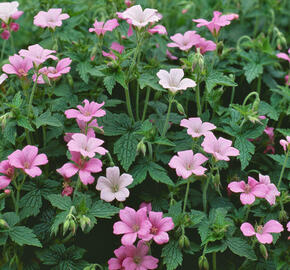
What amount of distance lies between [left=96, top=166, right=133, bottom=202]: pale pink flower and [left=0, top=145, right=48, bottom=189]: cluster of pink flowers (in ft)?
0.93

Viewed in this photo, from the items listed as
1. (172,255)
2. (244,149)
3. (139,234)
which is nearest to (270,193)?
(244,149)

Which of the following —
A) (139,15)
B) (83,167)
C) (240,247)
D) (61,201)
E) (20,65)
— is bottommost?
(240,247)

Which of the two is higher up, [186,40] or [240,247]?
[186,40]

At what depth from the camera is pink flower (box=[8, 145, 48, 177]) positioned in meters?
1.92

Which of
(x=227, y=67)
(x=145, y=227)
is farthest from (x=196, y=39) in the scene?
(x=145, y=227)

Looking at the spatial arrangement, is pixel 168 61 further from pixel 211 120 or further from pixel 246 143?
pixel 246 143

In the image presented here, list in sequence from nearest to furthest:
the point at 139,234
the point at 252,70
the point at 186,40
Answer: the point at 139,234 → the point at 186,40 → the point at 252,70

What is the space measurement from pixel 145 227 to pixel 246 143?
0.72m

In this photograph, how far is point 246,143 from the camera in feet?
7.43

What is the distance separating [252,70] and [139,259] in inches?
55.0

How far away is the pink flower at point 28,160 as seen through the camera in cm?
192

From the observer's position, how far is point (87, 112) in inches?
84.7

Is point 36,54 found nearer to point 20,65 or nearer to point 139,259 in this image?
point 20,65

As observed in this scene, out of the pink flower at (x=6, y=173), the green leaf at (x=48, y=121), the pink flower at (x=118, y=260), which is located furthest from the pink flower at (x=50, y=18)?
the pink flower at (x=118, y=260)
